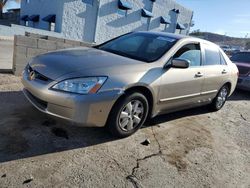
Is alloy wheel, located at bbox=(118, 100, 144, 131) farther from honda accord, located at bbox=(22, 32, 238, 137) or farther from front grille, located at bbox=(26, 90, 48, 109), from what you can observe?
front grille, located at bbox=(26, 90, 48, 109)

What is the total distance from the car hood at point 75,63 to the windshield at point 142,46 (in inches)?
12.5

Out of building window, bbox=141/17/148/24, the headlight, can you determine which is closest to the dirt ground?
the headlight

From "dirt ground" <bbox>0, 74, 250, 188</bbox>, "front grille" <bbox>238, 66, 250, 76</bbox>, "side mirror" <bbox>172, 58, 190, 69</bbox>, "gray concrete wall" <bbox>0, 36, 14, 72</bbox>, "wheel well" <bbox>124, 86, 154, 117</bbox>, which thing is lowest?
"dirt ground" <bbox>0, 74, 250, 188</bbox>

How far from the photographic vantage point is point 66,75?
3447mm

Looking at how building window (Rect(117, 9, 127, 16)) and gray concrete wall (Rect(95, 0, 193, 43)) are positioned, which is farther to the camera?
building window (Rect(117, 9, 127, 16))

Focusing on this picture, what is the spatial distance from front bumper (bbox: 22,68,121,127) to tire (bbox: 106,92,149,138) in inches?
5.8

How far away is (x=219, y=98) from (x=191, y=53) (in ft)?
6.05

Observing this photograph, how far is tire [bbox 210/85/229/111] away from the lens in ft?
20.4

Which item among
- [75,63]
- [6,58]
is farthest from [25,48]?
[75,63]

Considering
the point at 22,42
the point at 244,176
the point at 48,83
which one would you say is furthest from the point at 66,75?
the point at 22,42

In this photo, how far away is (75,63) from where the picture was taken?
372 cm

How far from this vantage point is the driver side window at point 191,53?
15.4 ft

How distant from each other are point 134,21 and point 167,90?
22509mm

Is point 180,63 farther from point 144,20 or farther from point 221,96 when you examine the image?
point 144,20
